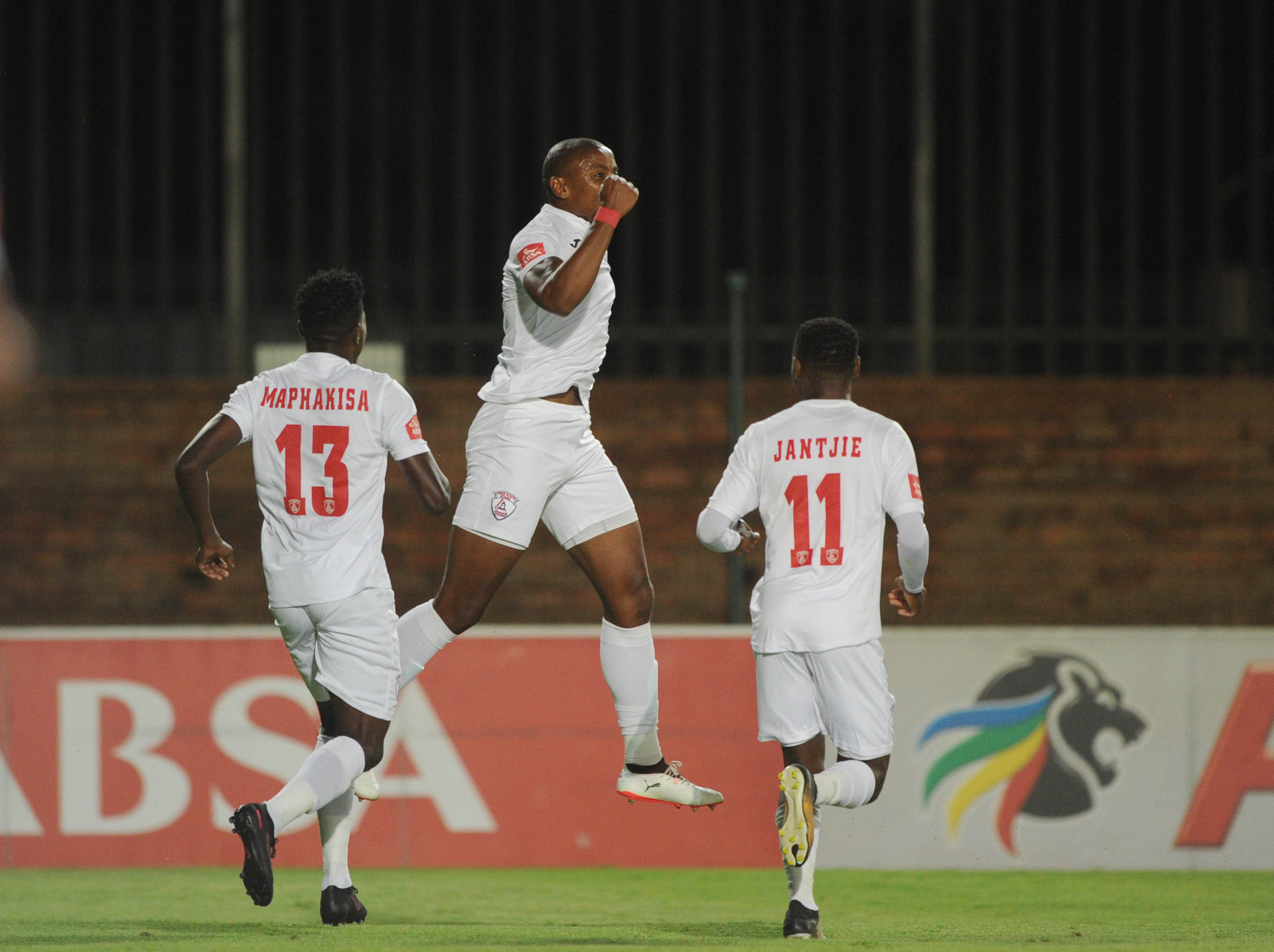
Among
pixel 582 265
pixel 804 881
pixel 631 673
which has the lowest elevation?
pixel 804 881

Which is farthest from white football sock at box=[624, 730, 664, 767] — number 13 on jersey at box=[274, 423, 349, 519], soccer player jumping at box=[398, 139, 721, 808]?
number 13 on jersey at box=[274, 423, 349, 519]

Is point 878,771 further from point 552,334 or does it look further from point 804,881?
point 552,334

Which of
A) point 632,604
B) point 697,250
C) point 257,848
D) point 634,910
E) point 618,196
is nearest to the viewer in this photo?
point 257,848

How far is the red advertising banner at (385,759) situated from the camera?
6984 mm

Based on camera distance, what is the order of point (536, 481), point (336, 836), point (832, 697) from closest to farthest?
point (832, 697), point (336, 836), point (536, 481)

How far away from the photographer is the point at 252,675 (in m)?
7.05

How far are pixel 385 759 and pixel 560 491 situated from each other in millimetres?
2251

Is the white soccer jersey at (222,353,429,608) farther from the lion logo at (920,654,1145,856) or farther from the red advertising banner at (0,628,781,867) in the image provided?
the lion logo at (920,654,1145,856)

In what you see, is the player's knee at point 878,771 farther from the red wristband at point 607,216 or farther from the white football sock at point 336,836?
the red wristband at point 607,216

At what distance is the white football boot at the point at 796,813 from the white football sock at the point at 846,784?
0.08m

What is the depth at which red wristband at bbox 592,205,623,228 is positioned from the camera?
16.2 feet

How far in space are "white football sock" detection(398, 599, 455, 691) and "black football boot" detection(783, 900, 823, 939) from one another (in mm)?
1346

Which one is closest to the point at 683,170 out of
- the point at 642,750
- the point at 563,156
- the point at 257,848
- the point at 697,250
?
the point at 697,250

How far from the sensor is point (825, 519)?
480cm
